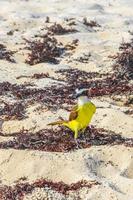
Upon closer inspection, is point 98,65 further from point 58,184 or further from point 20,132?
point 58,184

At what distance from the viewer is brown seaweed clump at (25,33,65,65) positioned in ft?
40.5

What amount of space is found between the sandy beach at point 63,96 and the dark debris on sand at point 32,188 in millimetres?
11

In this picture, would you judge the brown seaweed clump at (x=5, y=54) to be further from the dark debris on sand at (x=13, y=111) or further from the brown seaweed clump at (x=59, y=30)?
the dark debris on sand at (x=13, y=111)

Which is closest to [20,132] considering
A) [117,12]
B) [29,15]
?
[29,15]

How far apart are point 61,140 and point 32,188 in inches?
58.5

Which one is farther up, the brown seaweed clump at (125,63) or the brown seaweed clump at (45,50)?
the brown seaweed clump at (125,63)

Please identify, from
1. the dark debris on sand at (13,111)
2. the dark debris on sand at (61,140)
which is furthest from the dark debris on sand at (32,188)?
the dark debris on sand at (13,111)

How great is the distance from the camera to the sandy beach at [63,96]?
661 cm

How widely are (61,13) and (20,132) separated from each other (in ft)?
28.7

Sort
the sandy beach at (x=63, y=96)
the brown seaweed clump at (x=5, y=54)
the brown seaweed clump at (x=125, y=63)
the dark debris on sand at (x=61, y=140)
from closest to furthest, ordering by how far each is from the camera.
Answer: the sandy beach at (x=63, y=96) → the dark debris on sand at (x=61, y=140) → the brown seaweed clump at (x=125, y=63) → the brown seaweed clump at (x=5, y=54)

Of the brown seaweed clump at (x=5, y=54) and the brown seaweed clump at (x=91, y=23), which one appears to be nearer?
the brown seaweed clump at (x=5, y=54)

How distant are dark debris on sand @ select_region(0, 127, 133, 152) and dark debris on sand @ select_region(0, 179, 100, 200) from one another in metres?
1.00

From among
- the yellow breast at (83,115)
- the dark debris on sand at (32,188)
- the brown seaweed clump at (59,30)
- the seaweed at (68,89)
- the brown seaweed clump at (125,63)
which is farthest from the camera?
the brown seaweed clump at (59,30)

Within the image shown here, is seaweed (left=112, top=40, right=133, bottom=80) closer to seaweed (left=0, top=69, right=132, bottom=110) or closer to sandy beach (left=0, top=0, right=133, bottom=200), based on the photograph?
sandy beach (left=0, top=0, right=133, bottom=200)
